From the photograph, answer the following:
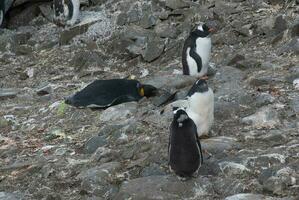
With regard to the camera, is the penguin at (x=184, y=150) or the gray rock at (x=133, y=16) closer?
the penguin at (x=184, y=150)

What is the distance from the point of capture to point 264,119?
5832 millimetres

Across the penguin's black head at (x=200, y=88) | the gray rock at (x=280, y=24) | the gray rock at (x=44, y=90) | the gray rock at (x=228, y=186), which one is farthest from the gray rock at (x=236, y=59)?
the gray rock at (x=228, y=186)

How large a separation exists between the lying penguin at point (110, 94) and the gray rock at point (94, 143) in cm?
105

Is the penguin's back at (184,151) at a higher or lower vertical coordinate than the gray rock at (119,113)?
higher

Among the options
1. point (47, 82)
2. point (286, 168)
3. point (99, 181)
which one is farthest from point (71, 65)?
point (286, 168)

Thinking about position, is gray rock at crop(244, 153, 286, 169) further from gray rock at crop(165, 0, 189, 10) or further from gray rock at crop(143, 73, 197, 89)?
gray rock at crop(165, 0, 189, 10)

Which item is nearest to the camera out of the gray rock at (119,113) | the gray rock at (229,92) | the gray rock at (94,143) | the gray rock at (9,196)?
the gray rock at (9,196)

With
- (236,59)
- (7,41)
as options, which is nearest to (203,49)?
(236,59)

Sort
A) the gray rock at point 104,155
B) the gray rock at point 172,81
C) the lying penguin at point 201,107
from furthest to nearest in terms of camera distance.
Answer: the gray rock at point 172,81 < the lying penguin at point 201,107 < the gray rock at point 104,155

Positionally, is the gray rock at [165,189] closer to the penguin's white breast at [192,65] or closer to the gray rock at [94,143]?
the gray rock at [94,143]

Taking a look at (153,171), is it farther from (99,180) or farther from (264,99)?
(264,99)

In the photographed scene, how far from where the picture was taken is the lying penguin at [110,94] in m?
7.09

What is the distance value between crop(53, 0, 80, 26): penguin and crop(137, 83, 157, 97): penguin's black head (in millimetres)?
3664

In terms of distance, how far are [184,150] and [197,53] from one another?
3.29 metres
